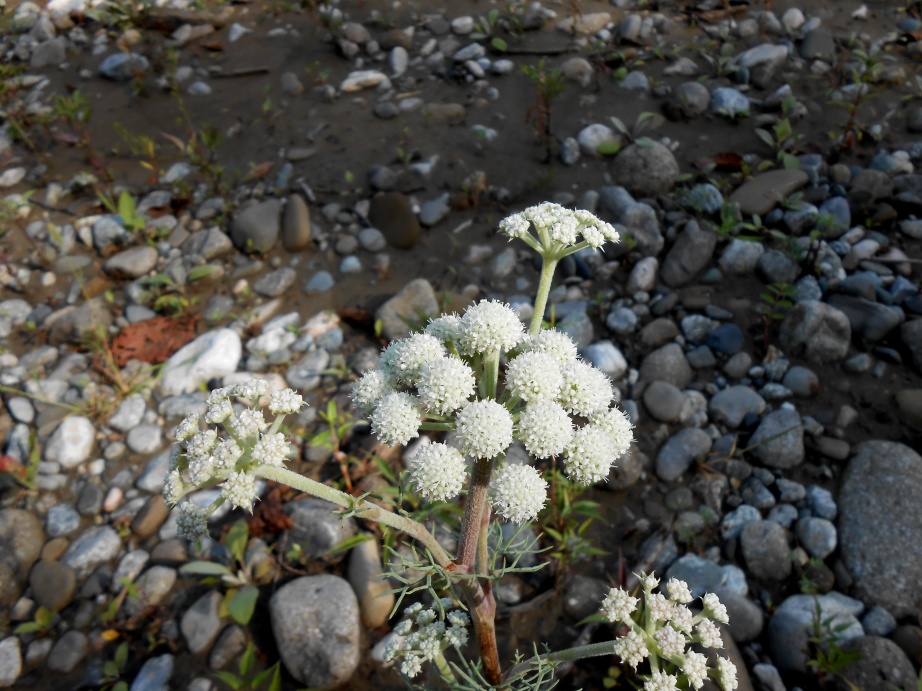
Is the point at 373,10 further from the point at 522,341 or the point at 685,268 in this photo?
the point at 522,341

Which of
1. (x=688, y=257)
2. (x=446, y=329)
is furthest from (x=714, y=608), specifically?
(x=688, y=257)

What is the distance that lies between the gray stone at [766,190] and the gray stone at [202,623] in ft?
17.9

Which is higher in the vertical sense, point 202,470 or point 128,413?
point 202,470

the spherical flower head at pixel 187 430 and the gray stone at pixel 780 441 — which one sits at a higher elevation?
the spherical flower head at pixel 187 430

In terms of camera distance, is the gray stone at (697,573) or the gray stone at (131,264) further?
the gray stone at (131,264)

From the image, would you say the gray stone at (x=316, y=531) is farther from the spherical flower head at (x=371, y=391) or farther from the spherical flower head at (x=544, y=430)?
the spherical flower head at (x=544, y=430)

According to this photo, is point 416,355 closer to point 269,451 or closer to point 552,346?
point 552,346

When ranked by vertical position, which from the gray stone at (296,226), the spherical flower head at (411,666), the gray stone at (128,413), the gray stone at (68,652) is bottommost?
the gray stone at (68,652)

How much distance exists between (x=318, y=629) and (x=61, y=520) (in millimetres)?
2239

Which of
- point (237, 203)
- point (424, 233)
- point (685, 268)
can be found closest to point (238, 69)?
point (237, 203)

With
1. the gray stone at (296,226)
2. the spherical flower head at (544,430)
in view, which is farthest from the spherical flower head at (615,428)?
the gray stone at (296,226)

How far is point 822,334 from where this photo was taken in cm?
487

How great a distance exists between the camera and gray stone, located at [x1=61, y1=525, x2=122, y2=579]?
4.37 m

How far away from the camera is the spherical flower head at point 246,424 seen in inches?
86.0
